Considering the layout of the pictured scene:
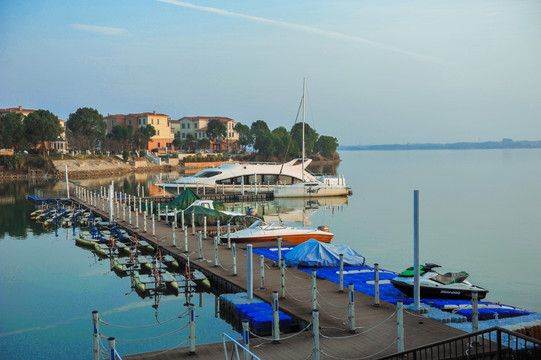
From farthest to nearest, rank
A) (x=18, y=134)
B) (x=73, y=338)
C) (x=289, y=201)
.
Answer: (x=18, y=134) < (x=289, y=201) < (x=73, y=338)

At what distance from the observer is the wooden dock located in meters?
12.7

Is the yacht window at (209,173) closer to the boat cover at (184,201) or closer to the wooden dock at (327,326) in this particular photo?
the boat cover at (184,201)

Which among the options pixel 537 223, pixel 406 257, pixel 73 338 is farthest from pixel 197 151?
pixel 73 338

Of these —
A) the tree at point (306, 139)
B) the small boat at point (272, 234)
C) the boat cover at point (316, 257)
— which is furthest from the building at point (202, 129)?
the boat cover at point (316, 257)

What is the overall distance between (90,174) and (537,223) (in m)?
78.4

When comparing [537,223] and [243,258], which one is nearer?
[243,258]

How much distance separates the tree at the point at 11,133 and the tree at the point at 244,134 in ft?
218

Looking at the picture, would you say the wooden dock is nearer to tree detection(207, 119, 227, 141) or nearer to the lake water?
the lake water

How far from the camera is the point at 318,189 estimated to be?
6044cm

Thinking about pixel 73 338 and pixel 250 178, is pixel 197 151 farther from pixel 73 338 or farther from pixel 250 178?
pixel 73 338

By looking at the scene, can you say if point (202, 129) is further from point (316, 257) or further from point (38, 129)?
point (316, 257)

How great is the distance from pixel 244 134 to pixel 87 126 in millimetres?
48492

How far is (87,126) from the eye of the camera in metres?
121

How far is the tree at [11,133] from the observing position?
96.3 m
